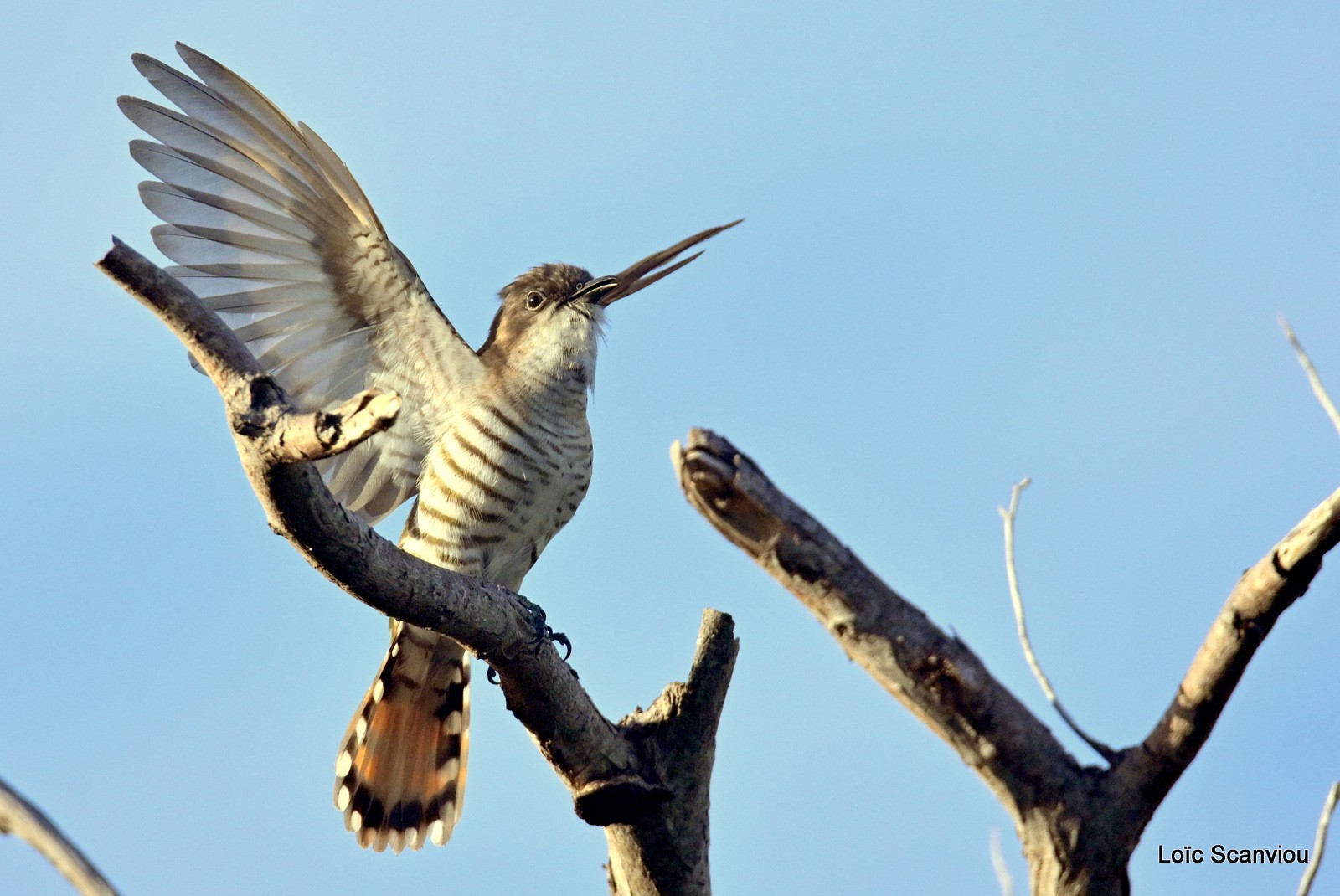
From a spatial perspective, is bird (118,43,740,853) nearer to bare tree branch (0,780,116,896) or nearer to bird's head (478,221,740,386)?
bird's head (478,221,740,386)

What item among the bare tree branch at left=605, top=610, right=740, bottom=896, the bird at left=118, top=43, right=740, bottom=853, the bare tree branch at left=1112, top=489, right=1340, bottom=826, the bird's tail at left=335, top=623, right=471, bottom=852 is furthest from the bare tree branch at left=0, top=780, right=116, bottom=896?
the bird's tail at left=335, top=623, right=471, bottom=852

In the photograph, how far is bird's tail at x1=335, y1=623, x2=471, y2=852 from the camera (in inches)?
251

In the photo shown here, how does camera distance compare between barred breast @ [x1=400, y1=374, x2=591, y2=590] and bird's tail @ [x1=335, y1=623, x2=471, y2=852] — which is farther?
bird's tail @ [x1=335, y1=623, x2=471, y2=852]

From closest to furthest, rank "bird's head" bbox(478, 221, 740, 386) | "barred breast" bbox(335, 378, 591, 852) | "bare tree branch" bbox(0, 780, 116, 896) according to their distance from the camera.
→ "bare tree branch" bbox(0, 780, 116, 896) → "barred breast" bbox(335, 378, 591, 852) → "bird's head" bbox(478, 221, 740, 386)

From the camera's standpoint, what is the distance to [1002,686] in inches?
127

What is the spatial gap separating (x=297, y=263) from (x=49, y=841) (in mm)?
3827

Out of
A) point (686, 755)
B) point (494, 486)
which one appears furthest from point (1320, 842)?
point (494, 486)

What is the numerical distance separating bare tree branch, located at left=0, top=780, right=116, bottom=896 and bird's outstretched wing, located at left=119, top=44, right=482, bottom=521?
347 cm

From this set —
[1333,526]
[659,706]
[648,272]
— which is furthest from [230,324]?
[1333,526]

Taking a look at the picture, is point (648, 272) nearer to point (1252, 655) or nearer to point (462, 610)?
point (462, 610)

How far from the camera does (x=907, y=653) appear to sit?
317cm

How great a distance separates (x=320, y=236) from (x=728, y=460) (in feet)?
11.5

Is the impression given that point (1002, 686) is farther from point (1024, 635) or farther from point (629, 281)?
point (629, 281)

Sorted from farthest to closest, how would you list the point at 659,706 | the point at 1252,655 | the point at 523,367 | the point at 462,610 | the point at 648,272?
the point at 648,272
the point at 523,367
the point at 659,706
the point at 462,610
the point at 1252,655
